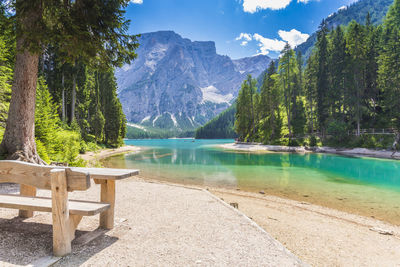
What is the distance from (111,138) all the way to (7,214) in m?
43.6

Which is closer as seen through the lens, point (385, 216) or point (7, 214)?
point (7, 214)

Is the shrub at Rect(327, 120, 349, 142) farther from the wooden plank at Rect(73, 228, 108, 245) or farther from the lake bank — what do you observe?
the wooden plank at Rect(73, 228, 108, 245)

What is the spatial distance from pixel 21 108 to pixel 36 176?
5.49 metres

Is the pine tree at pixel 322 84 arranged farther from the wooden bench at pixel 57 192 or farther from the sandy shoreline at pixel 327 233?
the wooden bench at pixel 57 192

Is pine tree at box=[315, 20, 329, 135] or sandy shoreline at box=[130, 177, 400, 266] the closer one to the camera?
sandy shoreline at box=[130, 177, 400, 266]

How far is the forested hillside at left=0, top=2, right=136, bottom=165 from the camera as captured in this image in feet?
32.1

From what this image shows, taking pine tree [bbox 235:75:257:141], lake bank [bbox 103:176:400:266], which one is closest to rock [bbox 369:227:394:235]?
lake bank [bbox 103:176:400:266]

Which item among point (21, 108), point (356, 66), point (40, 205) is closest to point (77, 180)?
point (40, 205)

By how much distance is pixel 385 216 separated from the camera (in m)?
8.09

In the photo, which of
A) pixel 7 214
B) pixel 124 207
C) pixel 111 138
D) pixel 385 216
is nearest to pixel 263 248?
pixel 124 207

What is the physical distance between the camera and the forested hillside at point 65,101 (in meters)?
9.79

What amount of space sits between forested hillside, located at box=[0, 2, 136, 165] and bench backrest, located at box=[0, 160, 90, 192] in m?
4.70

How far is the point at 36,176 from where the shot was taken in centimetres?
295

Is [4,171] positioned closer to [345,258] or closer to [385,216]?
[345,258]
